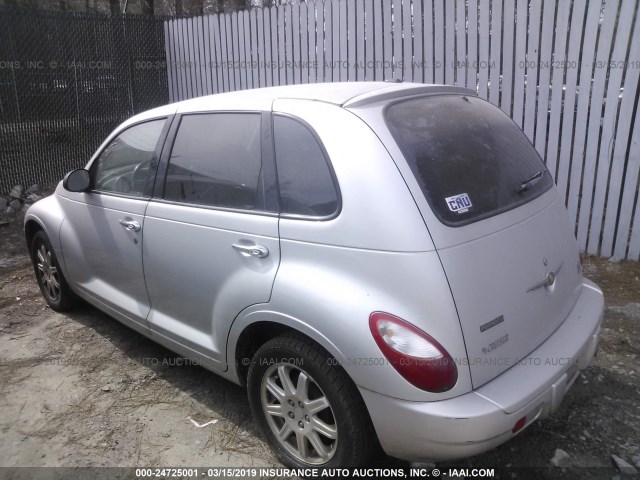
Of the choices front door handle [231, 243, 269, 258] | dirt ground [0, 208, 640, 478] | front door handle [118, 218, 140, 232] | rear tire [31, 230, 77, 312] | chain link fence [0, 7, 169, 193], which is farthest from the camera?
chain link fence [0, 7, 169, 193]

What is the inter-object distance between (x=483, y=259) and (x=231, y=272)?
3.97 feet

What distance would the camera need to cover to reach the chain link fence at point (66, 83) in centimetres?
778

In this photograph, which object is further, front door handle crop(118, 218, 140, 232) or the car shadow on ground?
front door handle crop(118, 218, 140, 232)

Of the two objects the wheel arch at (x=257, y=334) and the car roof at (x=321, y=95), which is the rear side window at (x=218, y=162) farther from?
the wheel arch at (x=257, y=334)

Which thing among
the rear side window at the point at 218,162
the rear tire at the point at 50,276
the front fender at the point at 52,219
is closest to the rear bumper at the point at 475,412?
the rear side window at the point at 218,162

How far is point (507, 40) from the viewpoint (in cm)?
523

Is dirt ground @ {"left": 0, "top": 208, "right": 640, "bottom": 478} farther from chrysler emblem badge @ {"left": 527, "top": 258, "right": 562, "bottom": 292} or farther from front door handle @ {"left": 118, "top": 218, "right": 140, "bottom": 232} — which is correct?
front door handle @ {"left": 118, "top": 218, "right": 140, "bottom": 232}

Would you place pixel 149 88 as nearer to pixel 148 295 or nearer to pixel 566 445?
pixel 148 295

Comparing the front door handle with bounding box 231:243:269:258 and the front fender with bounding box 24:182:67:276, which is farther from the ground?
the front door handle with bounding box 231:243:269:258

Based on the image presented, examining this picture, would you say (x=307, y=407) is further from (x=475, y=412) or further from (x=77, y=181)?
(x=77, y=181)

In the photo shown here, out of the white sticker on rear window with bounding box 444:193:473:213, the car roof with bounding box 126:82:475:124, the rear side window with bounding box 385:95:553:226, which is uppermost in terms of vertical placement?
the car roof with bounding box 126:82:475:124

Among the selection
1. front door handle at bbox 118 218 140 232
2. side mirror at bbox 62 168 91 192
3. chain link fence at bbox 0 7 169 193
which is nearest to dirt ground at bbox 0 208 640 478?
front door handle at bbox 118 218 140 232

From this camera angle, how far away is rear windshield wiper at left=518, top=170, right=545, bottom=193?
2539 millimetres

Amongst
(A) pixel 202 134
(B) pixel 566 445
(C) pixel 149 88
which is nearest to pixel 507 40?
(A) pixel 202 134
